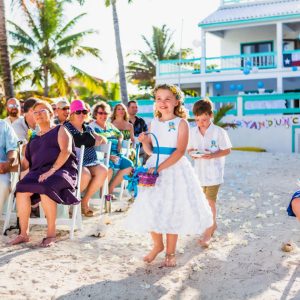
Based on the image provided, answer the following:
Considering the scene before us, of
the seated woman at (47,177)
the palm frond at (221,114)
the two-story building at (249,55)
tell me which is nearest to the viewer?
the seated woman at (47,177)

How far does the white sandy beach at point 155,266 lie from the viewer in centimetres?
407

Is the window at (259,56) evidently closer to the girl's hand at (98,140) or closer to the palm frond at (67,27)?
the palm frond at (67,27)

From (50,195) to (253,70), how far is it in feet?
68.2

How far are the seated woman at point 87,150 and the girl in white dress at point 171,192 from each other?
2.21 m

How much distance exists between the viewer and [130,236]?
236 inches

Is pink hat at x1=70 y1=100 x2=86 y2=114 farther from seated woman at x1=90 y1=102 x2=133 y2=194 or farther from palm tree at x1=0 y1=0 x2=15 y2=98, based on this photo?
palm tree at x1=0 y1=0 x2=15 y2=98

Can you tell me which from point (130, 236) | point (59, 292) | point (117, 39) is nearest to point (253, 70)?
point (117, 39)

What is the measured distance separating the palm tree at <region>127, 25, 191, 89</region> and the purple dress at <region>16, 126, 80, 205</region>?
37126mm

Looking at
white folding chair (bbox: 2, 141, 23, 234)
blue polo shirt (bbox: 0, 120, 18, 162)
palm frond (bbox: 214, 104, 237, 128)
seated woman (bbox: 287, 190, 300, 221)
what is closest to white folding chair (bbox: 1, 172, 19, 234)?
white folding chair (bbox: 2, 141, 23, 234)

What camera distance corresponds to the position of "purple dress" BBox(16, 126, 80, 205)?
18.0ft

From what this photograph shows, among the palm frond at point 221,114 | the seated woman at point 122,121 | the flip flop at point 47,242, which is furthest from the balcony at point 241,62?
the flip flop at point 47,242

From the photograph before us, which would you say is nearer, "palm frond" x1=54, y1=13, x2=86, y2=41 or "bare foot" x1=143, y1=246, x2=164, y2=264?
"bare foot" x1=143, y1=246, x2=164, y2=264

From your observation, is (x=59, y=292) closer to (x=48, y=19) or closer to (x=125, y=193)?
(x=125, y=193)

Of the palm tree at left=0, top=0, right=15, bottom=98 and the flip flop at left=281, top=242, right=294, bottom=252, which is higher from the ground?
the palm tree at left=0, top=0, right=15, bottom=98
